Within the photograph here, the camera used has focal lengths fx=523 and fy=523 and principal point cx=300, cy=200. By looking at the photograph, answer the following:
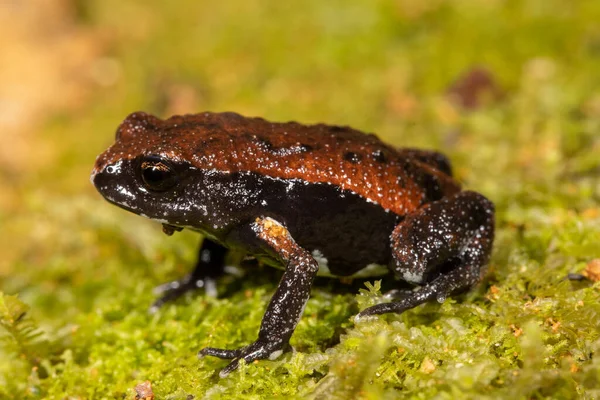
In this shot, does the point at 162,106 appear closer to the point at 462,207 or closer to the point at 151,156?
the point at 151,156

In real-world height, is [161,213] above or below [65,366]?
above

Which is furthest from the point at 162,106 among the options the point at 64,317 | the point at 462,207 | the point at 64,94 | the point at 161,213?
the point at 462,207

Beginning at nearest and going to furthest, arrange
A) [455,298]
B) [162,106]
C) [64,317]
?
[455,298] < [64,317] < [162,106]

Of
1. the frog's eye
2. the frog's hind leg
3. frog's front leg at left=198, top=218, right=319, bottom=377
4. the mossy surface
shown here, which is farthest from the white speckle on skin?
the frog's eye

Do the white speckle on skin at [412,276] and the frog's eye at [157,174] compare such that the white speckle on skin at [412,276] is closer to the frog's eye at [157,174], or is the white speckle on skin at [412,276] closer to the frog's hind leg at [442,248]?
the frog's hind leg at [442,248]

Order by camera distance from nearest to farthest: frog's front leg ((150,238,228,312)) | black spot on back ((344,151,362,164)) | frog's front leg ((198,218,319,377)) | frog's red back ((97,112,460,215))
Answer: frog's front leg ((198,218,319,377)) → frog's red back ((97,112,460,215)) → black spot on back ((344,151,362,164)) → frog's front leg ((150,238,228,312))

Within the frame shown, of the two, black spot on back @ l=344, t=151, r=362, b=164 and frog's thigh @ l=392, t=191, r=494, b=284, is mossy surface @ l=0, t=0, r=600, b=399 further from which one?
black spot on back @ l=344, t=151, r=362, b=164

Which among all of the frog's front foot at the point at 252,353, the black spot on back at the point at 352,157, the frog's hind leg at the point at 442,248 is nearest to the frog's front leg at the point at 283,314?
the frog's front foot at the point at 252,353
